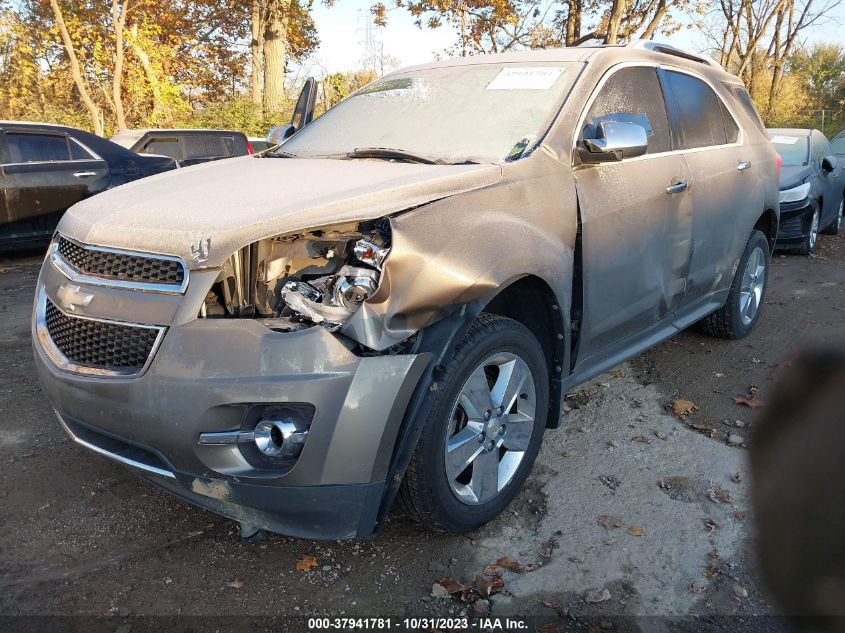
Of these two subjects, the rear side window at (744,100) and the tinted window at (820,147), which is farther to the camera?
the tinted window at (820,147)

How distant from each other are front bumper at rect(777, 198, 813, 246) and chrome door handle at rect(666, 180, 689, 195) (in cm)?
526

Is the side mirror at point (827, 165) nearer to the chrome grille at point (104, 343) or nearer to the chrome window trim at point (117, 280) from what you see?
the chrome window trim at point (117, 280)

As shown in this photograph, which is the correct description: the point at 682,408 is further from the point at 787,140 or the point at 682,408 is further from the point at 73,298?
the point at 787,140

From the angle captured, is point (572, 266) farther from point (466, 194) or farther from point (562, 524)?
point (562, 524)

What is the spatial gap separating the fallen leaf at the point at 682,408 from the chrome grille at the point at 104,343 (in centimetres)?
290

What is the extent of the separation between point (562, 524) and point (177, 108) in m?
20.0

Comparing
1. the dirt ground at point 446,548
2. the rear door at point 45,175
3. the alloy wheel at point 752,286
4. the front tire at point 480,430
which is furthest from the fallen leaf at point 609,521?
the rear door at point 45,175

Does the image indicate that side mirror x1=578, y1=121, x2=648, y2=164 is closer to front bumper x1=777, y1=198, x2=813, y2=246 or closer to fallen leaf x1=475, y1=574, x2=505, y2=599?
fallen leaf x1=475, y1=574, x2=505, y2=599

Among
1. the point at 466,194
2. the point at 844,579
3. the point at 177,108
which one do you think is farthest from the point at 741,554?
the point at 177,108

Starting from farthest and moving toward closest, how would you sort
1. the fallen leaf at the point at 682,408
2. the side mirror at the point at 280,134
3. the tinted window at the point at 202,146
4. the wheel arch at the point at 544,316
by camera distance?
the tinted window at the point at 202,146
the side mirror at the point at 280,134
the fallen leaf at the point at 682,408
the wheel arch at the point at 544,316

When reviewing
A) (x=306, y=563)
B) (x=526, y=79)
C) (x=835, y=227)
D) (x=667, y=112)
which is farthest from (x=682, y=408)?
(x=835, y=227)

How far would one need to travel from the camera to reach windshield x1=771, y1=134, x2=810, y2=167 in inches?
341

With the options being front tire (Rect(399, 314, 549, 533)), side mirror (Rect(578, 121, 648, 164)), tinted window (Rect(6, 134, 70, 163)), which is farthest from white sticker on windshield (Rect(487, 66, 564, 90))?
tinted window (Rect(6, 134, 70, 163))

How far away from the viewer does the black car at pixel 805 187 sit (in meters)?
8.09
